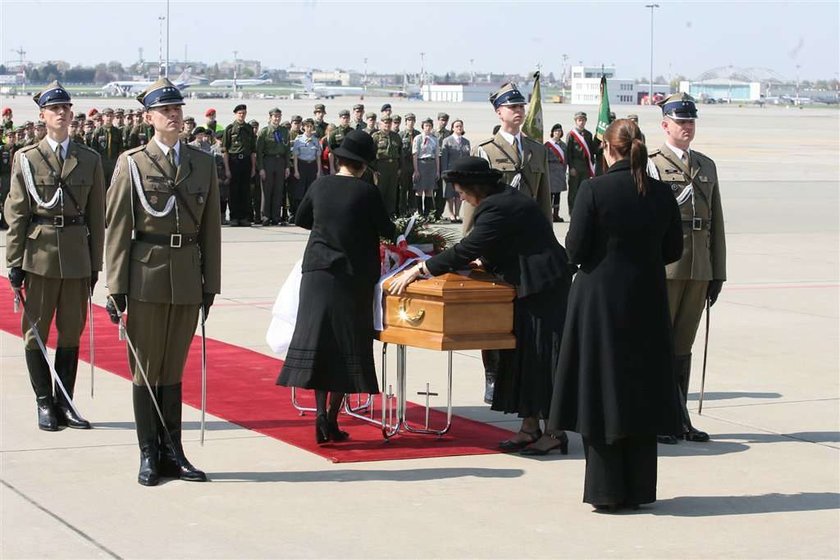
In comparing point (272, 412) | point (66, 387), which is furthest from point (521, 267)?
point (66, 387)

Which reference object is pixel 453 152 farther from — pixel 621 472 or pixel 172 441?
pixel 621 472

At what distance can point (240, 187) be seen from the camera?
23266mm

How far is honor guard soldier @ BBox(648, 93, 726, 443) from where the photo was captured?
27.8 ft

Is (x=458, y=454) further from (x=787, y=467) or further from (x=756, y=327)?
(x=756, y=327)

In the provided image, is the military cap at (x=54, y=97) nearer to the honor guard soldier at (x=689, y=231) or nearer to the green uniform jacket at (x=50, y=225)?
the green uniform jacket at (x=50, y=225)

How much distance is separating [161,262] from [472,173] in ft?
6.00

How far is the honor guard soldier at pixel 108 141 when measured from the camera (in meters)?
23.6

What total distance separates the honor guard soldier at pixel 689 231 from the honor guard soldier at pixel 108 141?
1645cm

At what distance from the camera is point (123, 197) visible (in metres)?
7.11

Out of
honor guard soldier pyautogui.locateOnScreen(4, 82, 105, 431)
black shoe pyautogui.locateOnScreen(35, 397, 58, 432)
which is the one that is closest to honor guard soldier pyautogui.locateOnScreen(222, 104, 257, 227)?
honor guard soldier pyautogui.locateOnScreen(4, 82, 105, 431)

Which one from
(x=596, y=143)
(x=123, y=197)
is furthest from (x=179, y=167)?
(x=596, y=143)

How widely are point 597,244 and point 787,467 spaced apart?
1970 mm

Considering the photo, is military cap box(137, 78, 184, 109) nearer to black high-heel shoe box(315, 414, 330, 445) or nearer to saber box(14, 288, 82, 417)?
saber box(14, 288, 82, 417)

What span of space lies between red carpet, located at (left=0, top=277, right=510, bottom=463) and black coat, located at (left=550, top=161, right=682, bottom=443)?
143cm
